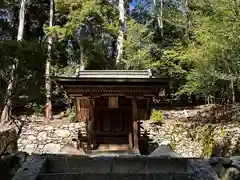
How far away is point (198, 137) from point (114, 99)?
434 centimetres

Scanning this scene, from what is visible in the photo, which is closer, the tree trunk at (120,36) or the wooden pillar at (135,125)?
the wooden pillar at (135,125)

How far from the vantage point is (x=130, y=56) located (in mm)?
16219

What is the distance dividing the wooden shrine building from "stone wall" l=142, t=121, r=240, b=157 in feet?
8.20

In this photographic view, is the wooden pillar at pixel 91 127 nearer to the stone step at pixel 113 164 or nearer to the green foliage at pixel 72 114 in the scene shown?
the stone step at pixel 113 164

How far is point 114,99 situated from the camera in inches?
403

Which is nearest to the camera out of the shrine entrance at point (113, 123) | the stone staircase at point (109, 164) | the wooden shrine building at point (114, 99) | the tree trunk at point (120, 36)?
the stone staircase at point (109, 164)

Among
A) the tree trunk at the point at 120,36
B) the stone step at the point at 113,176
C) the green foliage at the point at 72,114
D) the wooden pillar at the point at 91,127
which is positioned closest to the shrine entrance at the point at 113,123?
the wooden pillar at the point at 91,127

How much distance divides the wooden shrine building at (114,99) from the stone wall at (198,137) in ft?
8.20

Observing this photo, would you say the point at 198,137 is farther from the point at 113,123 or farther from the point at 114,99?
the point at 114,99

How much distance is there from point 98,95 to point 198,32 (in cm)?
623

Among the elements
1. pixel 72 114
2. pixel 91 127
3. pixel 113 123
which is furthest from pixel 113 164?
pixel 72 114

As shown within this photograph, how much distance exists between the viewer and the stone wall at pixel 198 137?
11648mm

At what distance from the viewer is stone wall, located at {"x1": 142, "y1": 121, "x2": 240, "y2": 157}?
38.2ft

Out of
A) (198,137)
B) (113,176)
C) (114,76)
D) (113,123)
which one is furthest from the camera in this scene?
(198,137)
